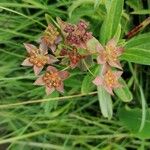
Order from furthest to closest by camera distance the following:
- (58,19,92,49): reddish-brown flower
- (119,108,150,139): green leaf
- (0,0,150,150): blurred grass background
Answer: (0,0,150,150): blurred grass background, (119,108,150,139): green leaf, (58,19,92,49): reddish-brown flower

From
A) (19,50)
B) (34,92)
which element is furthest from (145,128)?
(19,50)

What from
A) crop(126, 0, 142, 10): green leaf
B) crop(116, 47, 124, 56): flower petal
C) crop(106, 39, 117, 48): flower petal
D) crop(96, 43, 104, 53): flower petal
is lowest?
crop(116, 47, 124, 56): flower petal

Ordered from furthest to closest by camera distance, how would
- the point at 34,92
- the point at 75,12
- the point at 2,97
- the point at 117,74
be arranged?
1. the point at 2,97
2. the point at 34,92
3. the point at 75,12
4. the point at 117,74

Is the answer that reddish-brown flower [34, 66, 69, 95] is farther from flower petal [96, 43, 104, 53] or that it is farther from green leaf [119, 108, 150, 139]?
green leaf [119, 108, 150, 139]

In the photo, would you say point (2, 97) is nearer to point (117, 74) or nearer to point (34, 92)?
point (34, 92)

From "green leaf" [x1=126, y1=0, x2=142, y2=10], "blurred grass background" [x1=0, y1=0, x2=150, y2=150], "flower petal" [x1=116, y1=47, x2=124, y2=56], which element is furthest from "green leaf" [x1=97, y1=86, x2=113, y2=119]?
"green leaf" [x1=126, y1=0, x2=142, y2=10]

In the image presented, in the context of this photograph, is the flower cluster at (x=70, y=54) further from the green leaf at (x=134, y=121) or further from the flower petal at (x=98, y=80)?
the green leaf at (x=134, y=121)
